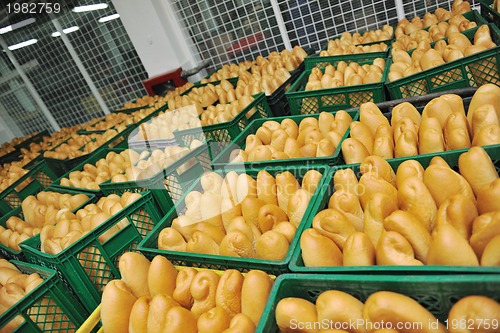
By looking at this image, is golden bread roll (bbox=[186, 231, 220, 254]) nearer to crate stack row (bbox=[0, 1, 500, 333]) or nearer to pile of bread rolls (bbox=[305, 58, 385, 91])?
crate stack row (bbox=[0, 1, 500, 333])

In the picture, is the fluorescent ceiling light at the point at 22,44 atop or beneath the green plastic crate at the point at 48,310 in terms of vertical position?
atop

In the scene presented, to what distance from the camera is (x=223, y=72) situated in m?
4.34

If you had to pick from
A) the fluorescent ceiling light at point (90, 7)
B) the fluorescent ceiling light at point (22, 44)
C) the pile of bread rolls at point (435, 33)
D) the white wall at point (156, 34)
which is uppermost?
the fluorescent ceiling light at point (22, 44)

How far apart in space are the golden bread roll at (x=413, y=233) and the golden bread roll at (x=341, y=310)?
0.25 metres

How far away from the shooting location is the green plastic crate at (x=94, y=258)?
1.73 meters

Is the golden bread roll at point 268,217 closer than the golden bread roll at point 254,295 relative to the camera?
No

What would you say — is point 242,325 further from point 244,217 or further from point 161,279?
point 244,217

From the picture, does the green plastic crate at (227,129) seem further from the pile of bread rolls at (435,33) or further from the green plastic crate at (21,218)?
the pile of bread rolls at (435,33)

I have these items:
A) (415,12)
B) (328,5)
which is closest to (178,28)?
(328,5)

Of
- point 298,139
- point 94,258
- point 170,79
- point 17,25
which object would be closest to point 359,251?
point 298,139

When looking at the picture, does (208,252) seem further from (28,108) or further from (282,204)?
(28,108)

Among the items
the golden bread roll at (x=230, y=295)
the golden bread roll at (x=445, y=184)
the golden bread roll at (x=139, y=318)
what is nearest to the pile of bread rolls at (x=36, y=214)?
the golden bread roll at (x=139, y=318)

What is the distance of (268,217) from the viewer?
1.42m

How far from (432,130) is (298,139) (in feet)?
2.62
